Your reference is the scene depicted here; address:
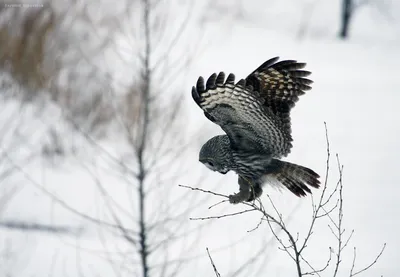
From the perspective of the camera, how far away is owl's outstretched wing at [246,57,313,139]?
5309 mm

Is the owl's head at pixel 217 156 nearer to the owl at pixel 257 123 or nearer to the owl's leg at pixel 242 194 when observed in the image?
the owl at pixel 257 123

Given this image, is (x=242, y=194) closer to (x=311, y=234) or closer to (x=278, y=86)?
(x=278, y=86)

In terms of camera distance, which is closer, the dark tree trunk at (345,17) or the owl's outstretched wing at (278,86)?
the owl's outstretched wing at (278,86)

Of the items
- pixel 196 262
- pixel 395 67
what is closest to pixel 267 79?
pixel 196 262

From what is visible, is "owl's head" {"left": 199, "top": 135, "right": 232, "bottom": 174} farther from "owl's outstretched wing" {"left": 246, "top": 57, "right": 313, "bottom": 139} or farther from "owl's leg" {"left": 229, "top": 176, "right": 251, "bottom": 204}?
"owl's outstretched wing" {"left": 246, "top": 57, "right": 313, "bottom": 139}

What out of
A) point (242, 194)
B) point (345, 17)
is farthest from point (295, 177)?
point (345, 17)

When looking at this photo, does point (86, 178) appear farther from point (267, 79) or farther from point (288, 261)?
point (267, 79)

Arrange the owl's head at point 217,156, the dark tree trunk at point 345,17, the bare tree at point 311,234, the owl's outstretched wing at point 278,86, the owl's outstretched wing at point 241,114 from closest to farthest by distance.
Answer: the bare tree at point 311,234, the owl's outstretched wing at point 241,114, the owl's outstretched wing at point 278,86, the owl's head at point 217,156, the dark tree trunk at point 345,17

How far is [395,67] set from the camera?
19031 mm

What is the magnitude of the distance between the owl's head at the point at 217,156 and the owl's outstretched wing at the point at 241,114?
2.8 inches

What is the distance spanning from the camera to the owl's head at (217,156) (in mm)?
5516

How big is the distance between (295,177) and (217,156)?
515 millimetres

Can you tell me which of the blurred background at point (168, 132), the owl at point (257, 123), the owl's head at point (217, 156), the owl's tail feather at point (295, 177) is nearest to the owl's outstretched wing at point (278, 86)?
the owl at point (257, 123)

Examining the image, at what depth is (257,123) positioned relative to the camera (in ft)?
17.4
